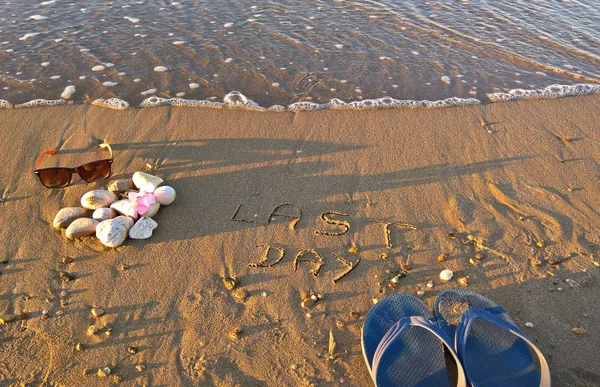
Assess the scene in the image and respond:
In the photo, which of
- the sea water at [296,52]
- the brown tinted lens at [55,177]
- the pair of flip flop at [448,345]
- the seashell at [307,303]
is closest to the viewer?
the pair of flip flop at [448,345]

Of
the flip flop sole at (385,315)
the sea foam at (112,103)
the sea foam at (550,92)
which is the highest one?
the sea foam at (550,92)

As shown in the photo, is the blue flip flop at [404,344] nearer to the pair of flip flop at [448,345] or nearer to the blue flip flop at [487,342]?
the pair of flip flop at [448,345]

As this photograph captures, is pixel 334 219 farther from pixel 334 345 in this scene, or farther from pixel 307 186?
pixel 334 345

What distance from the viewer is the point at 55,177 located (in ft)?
11.8

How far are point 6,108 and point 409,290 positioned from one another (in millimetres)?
4528

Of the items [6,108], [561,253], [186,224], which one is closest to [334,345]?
[186,224]

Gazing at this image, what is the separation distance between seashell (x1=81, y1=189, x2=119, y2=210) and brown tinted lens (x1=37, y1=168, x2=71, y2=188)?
10.3 inches

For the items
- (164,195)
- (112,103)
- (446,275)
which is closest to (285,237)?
(164,195)

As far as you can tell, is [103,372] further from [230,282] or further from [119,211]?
[119,211]

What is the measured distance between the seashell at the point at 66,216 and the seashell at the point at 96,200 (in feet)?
0.21

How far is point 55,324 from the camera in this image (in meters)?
2.71

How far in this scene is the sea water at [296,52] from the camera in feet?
17.2

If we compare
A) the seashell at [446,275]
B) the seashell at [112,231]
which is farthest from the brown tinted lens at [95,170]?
the seashell at [446,275]

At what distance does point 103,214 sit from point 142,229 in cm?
35
